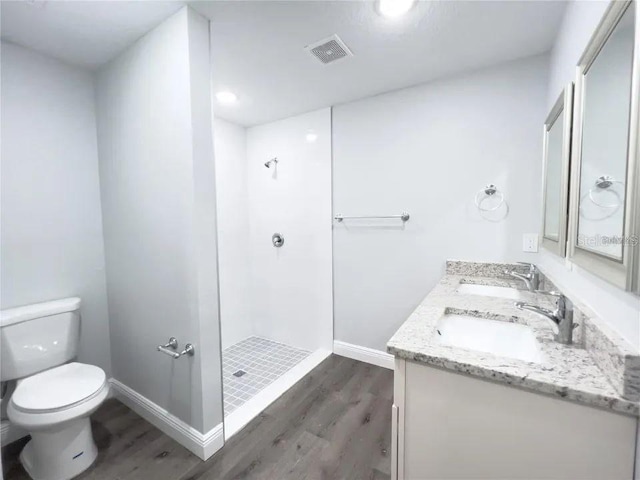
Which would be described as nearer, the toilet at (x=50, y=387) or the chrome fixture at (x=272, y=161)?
the toilet at (x=50, y=387)

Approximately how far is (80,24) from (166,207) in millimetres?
1007

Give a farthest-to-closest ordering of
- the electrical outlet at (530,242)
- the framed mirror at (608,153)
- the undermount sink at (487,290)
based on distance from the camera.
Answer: the electrical outlet at (530,242) < the undermount sink at (487,290) < the framed mirror at (608,153)

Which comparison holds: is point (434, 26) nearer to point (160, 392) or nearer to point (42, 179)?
point (42, 179)

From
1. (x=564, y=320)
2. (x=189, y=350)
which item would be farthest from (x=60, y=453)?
(x=564, y=320)

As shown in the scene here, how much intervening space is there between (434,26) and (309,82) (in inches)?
34.7

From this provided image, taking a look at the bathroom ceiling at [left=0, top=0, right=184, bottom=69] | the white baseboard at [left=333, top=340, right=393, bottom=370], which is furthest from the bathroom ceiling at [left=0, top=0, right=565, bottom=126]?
the white baseboard at [left=333, top=340, right=393, bottom=370]

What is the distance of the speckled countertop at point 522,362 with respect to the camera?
26.2 inches

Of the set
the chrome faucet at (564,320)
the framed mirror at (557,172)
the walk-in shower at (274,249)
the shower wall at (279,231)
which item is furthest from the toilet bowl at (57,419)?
the framed mirror at (557,172)

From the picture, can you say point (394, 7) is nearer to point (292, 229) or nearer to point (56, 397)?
point (292, 229)

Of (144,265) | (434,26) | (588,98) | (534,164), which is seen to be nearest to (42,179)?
(144,265)

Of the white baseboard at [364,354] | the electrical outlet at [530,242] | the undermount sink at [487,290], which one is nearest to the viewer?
the undermount sink at [487,290]

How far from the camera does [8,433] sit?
1.60m

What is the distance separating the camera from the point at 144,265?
1.69 meters

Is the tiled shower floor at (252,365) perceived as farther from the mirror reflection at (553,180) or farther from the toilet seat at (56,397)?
the mirror reflection at (553,180)
